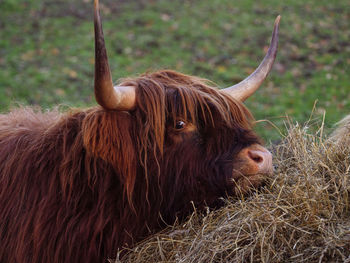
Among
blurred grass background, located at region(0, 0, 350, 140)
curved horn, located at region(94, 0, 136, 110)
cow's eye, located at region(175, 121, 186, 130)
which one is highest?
curved horn, located at region(94, 0, 136, 110)

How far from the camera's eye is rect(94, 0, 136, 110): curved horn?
6.64ft

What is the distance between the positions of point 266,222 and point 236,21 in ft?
27.2

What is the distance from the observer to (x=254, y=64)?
791 centimetres

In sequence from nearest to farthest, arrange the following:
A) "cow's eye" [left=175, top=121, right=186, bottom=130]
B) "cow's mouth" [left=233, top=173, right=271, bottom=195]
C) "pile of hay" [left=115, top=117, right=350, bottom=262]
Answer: "pile of hay" [left=115, top=117, right=350, bottom=262] < "cow's mouth" [left=233, top=173, right=271, bottom=195] < "cow's eye" [left=175, top=121, right=186, bottom=130]

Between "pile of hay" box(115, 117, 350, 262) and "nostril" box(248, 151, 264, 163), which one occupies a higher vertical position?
"nostril" box(248, 151, 264, 163)

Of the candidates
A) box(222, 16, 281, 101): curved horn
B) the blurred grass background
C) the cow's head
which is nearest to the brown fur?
the cow's head

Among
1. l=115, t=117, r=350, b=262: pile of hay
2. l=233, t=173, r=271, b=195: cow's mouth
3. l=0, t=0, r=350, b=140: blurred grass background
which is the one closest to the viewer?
l=115, t=117, r=350, b=262: pile of hay

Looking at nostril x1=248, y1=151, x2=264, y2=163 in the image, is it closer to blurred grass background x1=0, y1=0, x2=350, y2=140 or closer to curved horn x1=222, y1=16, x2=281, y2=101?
curved horn x1=222, y1=16, x2=281, y2=101

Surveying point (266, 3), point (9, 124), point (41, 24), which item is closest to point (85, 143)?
point (9, 124)

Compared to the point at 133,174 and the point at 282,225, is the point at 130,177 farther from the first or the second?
the point at 282,225

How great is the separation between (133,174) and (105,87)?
51 cm

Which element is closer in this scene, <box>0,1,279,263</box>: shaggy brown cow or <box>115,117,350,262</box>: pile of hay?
<box>115,117,350,262</box>: pile of hay

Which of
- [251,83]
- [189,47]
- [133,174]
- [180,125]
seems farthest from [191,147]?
[189,47]

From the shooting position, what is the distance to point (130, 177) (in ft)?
7.80
